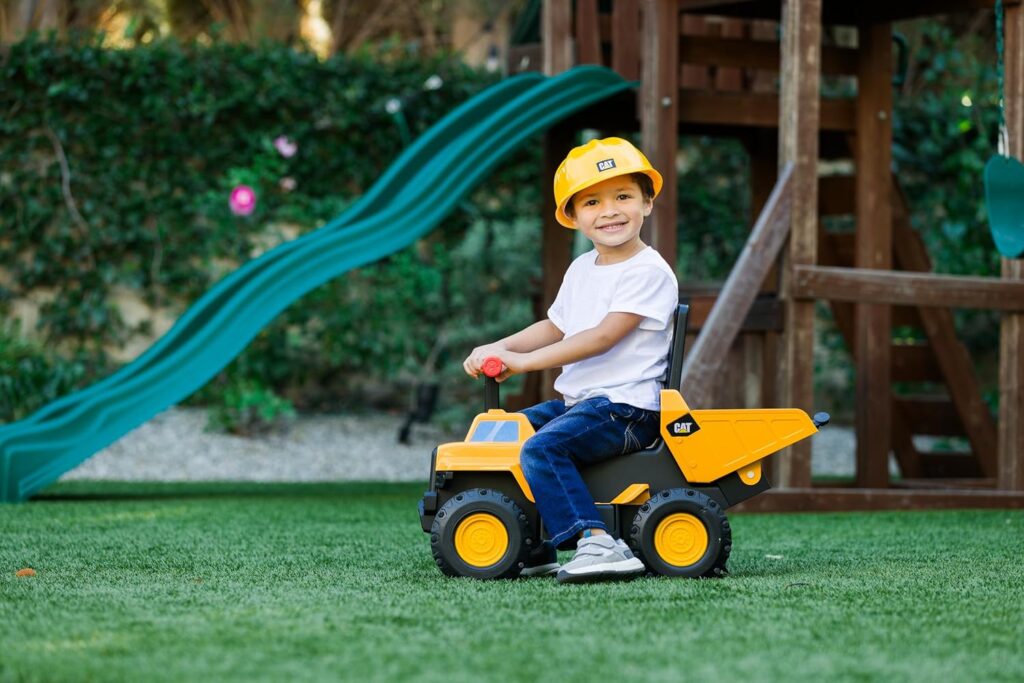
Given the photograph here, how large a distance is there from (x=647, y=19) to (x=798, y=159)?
0.99 meters

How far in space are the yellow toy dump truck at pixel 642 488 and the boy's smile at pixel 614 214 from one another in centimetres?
21

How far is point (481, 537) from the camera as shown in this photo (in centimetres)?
311

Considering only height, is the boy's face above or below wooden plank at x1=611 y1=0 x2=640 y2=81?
below

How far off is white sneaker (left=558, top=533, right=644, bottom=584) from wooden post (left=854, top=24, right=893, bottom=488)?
10.7 ft

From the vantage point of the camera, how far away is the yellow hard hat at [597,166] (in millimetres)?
3170

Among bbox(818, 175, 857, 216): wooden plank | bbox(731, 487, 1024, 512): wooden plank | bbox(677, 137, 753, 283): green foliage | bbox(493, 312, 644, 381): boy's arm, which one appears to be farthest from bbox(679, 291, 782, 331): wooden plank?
bbox(677, 137, 753, 283): green foliage

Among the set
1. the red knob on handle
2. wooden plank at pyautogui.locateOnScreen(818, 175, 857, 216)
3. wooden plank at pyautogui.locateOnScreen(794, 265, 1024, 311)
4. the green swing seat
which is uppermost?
wooden plank at pyautogui.locateOnScreen(818, 175, 857, 216)

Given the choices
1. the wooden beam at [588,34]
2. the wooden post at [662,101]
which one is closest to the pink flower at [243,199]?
the wooden beam at [588,34]

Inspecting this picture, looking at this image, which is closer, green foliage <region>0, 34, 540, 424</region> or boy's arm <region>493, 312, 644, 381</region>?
boy's arm <region>493, 312, 644, 381</region>

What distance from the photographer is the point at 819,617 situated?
2539mm

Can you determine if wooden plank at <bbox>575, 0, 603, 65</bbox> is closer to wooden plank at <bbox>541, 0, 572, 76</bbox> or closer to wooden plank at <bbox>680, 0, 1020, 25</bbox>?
wooden plank at <bbox>541, 0, 572, 76</bbox>

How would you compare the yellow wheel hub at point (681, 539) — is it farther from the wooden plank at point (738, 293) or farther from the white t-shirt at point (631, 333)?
the wooden plank at point (738, 293)

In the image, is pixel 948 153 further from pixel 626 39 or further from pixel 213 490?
pixel 213 490

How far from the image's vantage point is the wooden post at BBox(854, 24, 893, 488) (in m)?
6.08
